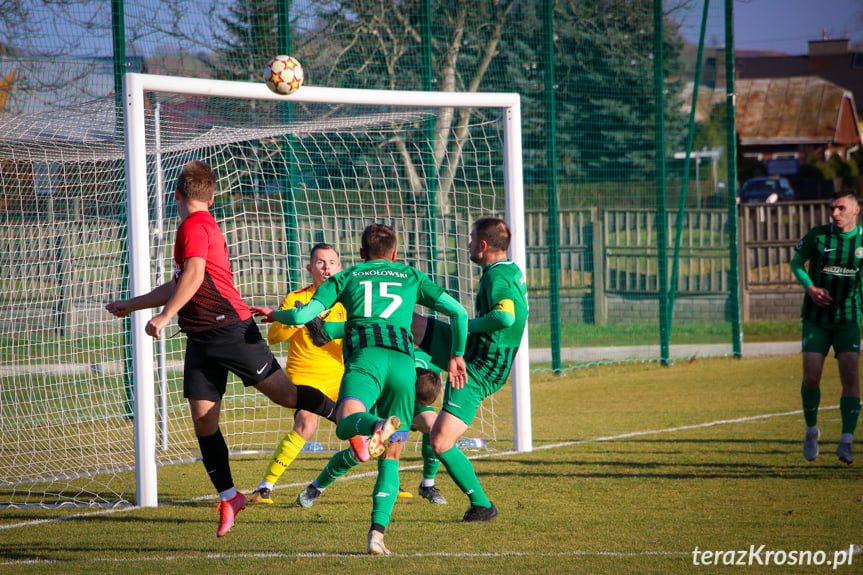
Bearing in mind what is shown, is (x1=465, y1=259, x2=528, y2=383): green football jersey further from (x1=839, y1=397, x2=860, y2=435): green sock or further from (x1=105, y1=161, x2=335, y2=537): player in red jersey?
(x1=839, y1=397, x2=860, y2=435): green sock

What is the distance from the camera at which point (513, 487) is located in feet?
19.9

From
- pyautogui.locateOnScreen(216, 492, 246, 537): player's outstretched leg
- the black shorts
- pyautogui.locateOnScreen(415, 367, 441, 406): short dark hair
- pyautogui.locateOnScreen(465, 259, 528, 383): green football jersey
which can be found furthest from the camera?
pyautogui.locateOnScreen(415, 367, 441, 406): short dark hair

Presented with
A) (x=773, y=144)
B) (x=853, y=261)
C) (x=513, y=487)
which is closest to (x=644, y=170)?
(x=853, y=261)

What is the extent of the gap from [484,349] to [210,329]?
1.67 metres

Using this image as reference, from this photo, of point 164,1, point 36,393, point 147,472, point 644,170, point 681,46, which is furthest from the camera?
point 681,46

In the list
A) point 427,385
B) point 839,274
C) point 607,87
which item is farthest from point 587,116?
point 427,385

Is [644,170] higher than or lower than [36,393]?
higher

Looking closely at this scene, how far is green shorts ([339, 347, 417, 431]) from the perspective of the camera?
4.33 m

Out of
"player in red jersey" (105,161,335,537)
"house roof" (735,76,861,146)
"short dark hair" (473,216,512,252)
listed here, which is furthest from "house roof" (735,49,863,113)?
"player in red jersey" (105,161,335,537)

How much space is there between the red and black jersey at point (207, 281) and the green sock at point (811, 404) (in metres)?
4.56

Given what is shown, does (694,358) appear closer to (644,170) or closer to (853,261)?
(644,170)

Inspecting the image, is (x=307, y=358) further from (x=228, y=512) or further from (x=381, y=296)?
(x=381, y=296)

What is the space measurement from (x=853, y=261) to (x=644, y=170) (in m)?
7.08

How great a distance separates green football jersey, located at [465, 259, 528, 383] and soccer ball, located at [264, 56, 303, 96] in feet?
6.84
